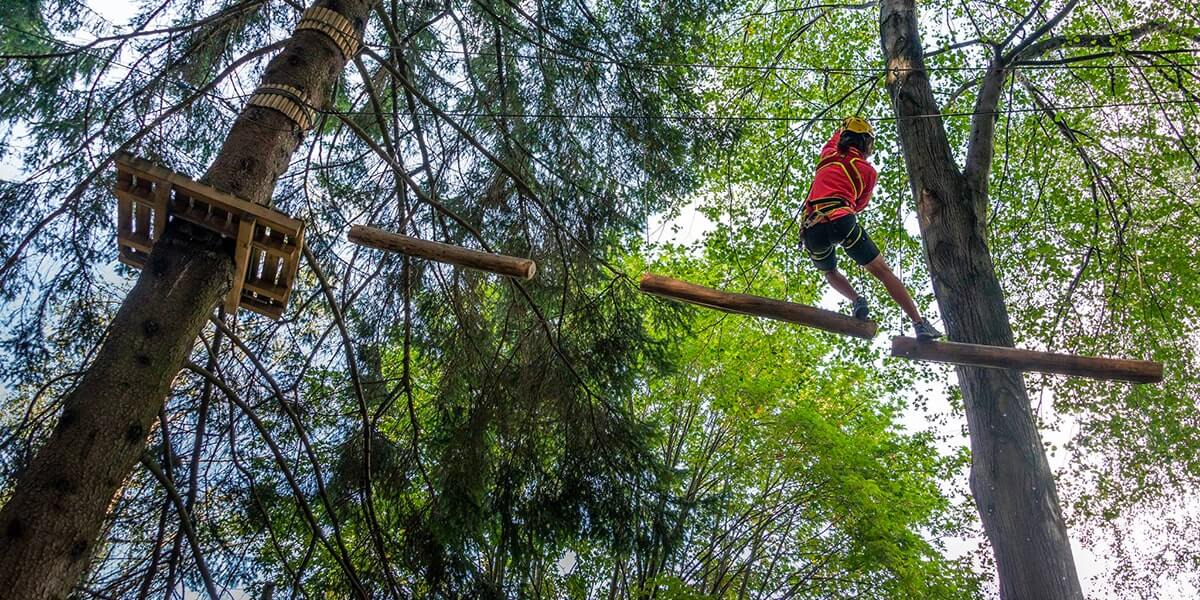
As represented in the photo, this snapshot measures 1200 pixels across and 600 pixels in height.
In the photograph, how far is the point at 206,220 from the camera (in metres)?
3.29

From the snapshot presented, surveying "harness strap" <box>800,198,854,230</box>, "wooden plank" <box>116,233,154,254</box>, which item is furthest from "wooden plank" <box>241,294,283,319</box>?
"harness strap" <box>800,198,854,230</box>

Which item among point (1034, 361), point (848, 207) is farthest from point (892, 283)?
point (1034, 361)

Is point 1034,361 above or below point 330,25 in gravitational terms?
below

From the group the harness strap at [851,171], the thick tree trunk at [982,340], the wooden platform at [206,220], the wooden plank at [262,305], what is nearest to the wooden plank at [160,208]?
the wooden platform at [206,220]

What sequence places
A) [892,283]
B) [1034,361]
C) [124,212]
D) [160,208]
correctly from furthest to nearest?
1. [892,283]
2. [1034,361]
3. [124,212]
4. [160,208]

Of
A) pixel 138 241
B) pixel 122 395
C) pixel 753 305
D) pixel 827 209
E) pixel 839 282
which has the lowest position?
pixel 122 395

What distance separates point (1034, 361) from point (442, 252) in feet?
10.8

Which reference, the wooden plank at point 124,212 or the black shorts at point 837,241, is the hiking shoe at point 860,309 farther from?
the wooden plank at point 124,212

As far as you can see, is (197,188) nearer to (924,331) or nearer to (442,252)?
(442,252)

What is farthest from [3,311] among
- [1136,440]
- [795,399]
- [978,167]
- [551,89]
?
[1136,440]

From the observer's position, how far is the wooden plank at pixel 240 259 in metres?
3.31

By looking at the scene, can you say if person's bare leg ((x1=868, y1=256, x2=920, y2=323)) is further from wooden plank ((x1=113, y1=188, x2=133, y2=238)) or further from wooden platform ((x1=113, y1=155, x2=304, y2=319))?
wooden plank ((x1=113, y1=188, x2=133, y2=238))

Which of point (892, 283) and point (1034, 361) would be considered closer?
point (1034, 361)

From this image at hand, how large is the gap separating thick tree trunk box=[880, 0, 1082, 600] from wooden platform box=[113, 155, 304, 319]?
13.1 feet
